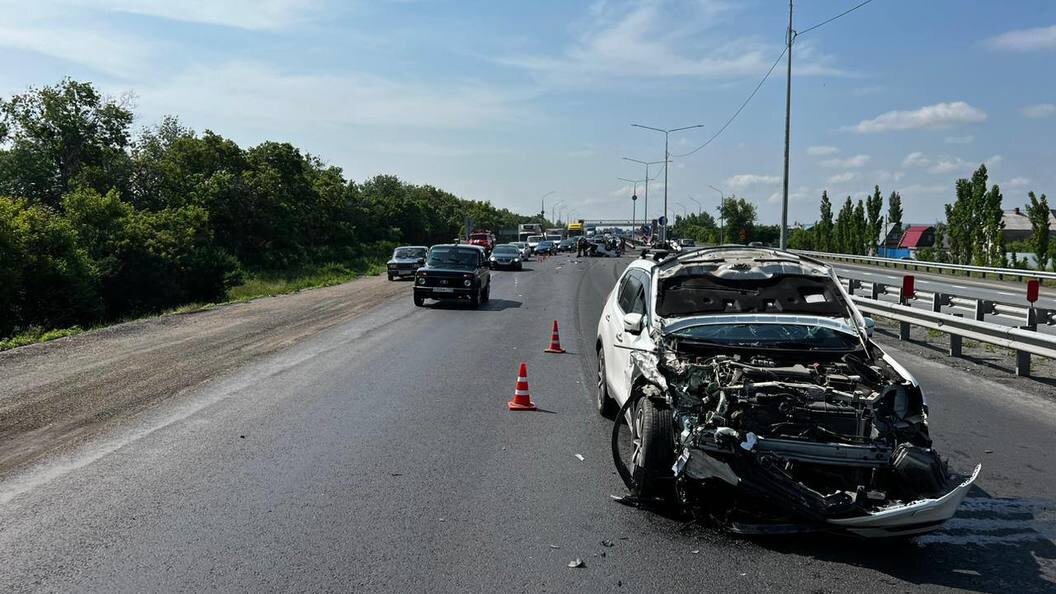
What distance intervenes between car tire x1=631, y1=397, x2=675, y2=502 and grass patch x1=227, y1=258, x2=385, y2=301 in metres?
26.1

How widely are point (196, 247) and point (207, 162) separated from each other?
13529mm

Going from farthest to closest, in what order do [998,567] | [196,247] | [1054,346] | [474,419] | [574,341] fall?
[196,247] → [574,341] → [1054,346] → [474,419] → [998,567]

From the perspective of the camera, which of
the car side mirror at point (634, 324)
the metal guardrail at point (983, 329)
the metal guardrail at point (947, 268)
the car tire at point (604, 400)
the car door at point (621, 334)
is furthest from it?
the metal guardrail at point (947, 268)

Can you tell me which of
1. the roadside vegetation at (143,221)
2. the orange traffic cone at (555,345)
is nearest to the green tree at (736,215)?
the roadside vegetation at (143,221)

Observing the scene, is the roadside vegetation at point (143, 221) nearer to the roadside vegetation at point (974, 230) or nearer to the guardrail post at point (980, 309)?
the guardrail post at point (980, 309)

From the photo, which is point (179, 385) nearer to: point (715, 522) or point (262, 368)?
point (262, 368)

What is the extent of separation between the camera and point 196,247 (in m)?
39.4

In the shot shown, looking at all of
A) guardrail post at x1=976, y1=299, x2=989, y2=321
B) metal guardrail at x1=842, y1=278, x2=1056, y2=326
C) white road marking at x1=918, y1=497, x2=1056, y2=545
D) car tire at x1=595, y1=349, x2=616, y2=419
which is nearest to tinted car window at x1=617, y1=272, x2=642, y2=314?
car tire at x1=595, y1=349, x2=616, y2=419

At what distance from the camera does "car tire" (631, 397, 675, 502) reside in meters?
5.62

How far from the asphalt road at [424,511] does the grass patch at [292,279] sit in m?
22.6

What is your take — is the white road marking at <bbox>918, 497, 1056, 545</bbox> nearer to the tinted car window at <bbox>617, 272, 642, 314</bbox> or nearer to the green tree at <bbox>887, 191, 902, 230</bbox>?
the tinted car window at <bbox>617, 272, 642, 314</bbox>

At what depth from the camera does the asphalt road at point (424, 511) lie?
4664mm

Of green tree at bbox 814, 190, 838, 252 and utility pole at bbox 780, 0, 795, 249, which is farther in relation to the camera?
green tree at bbox 814, 190, 838, 252

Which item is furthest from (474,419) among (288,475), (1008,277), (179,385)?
(1008,277)
